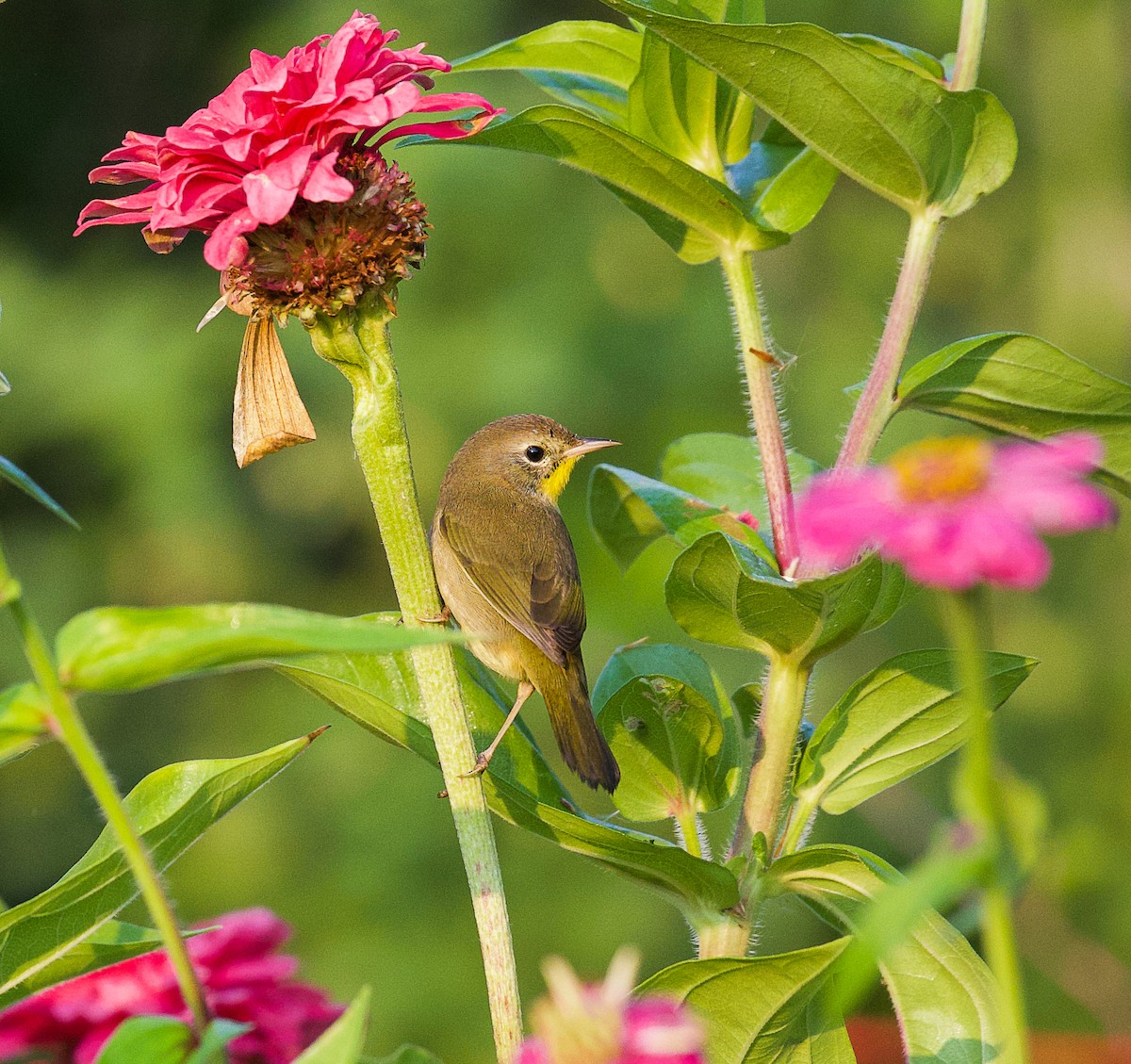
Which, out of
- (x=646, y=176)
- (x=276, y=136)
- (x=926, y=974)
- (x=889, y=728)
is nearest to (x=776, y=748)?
(x=889, y=728)

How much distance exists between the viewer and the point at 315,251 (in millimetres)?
927

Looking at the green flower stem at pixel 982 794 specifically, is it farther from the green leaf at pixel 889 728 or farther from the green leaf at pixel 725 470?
the green leaf at pixel 725 470

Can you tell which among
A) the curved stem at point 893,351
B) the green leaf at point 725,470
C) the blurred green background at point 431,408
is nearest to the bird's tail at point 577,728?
the green leaf at point 725,470

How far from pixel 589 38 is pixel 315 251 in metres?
0.41

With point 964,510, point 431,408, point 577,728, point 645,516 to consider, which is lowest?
point 431,408

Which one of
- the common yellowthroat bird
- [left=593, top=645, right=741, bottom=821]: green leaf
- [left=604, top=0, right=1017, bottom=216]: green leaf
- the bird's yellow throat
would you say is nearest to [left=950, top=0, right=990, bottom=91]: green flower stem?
[left=604, top=0, right=1017, bottom=216]: green leaf

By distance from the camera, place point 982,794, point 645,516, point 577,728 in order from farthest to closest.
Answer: point 577,728, point 645,516, point 982,794

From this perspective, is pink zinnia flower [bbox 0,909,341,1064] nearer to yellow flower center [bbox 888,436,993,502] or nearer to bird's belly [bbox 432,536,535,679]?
yellow flower center [bbox 888,436,993,502]

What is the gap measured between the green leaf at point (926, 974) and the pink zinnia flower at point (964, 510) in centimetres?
52

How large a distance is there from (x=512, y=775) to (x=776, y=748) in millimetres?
205

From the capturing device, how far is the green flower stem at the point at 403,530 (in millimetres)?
936

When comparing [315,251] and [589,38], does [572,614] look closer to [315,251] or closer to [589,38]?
[589,38]

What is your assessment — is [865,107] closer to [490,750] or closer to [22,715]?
[490,750]

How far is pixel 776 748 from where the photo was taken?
3.69ft
